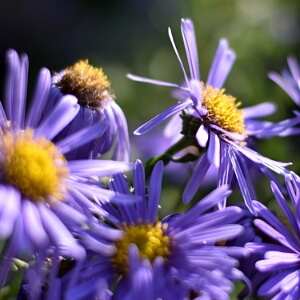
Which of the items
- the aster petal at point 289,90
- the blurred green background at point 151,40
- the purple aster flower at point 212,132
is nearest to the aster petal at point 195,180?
the purple aster flower at point 212,132

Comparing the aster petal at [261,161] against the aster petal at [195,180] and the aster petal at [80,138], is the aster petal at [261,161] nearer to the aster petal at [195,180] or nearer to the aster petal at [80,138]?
the aster petal at [195,180]

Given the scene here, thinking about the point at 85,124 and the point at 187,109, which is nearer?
the point at 85,124

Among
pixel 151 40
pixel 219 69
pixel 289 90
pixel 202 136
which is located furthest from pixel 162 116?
pixel 151 40

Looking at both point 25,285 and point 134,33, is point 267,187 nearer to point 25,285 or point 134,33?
point 25,285

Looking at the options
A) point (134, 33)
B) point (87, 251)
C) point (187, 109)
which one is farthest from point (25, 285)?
point (134, 33)

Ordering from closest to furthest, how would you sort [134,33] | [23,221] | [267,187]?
1. [23,221]
2. [267,187]
3. [134,33]

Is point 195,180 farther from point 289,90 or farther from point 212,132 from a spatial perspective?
point 289,90
